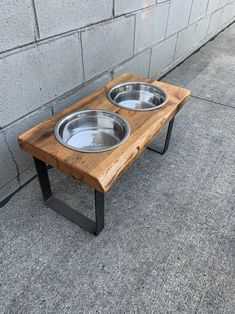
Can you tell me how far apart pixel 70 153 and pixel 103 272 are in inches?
26.2

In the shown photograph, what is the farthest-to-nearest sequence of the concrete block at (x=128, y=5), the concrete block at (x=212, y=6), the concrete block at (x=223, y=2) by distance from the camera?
the concrete block at (x=223, y=2), the concrete block at (x=212, y=6), the concrete block at (x=128, y=5)

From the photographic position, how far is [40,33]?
1582mm

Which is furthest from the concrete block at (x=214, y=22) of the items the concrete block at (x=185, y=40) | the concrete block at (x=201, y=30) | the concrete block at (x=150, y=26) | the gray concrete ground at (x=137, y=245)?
the gray concrete ground at (x=137, y=245)

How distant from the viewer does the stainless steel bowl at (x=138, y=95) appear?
6.49ft

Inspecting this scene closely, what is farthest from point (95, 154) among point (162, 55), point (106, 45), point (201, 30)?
point (201, 30)

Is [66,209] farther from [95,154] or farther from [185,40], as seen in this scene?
[185,40]

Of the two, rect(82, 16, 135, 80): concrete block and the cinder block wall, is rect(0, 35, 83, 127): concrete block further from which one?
rect(82, 16, 135, 80): concrete block

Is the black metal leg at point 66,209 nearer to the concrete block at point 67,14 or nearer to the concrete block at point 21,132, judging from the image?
the concrete block at point 21,132

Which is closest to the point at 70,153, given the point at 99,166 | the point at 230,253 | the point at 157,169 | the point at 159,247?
the point at 99,166

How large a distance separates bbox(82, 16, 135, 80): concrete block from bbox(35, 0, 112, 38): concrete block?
92 millimetres

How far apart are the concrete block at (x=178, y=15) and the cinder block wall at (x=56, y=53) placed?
27cm

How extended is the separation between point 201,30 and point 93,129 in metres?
3.65

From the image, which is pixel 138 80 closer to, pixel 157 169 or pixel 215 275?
pixel 157 169

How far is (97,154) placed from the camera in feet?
4.38
